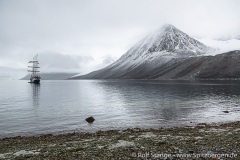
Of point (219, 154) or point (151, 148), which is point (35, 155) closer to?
point (151, 148)

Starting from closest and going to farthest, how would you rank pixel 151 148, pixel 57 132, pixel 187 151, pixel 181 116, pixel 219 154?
1. pixel 219 154
2. pixel 187 151
3. pixel 151 148
4. pixel 57 132
5. pixel 181 116

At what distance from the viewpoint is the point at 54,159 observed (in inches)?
854

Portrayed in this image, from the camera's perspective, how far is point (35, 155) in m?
24.2

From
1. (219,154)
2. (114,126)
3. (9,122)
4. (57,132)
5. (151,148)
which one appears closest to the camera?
(219,154)

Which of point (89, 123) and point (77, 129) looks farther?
point (89, 123)

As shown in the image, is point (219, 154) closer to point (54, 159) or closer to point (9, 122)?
point (54, 159)

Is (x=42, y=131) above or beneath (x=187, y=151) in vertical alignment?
beneath

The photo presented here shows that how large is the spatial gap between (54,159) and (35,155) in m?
3.56

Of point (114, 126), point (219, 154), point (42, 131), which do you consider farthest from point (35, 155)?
point (114, 126)

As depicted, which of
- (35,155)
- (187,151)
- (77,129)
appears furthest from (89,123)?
(187,151)

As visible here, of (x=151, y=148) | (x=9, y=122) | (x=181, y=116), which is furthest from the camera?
(x=181, y=116)

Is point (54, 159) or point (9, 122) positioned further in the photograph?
point (9, 122)

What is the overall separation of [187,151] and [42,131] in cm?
3159

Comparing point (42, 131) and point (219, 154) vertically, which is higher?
point (219, 154)
